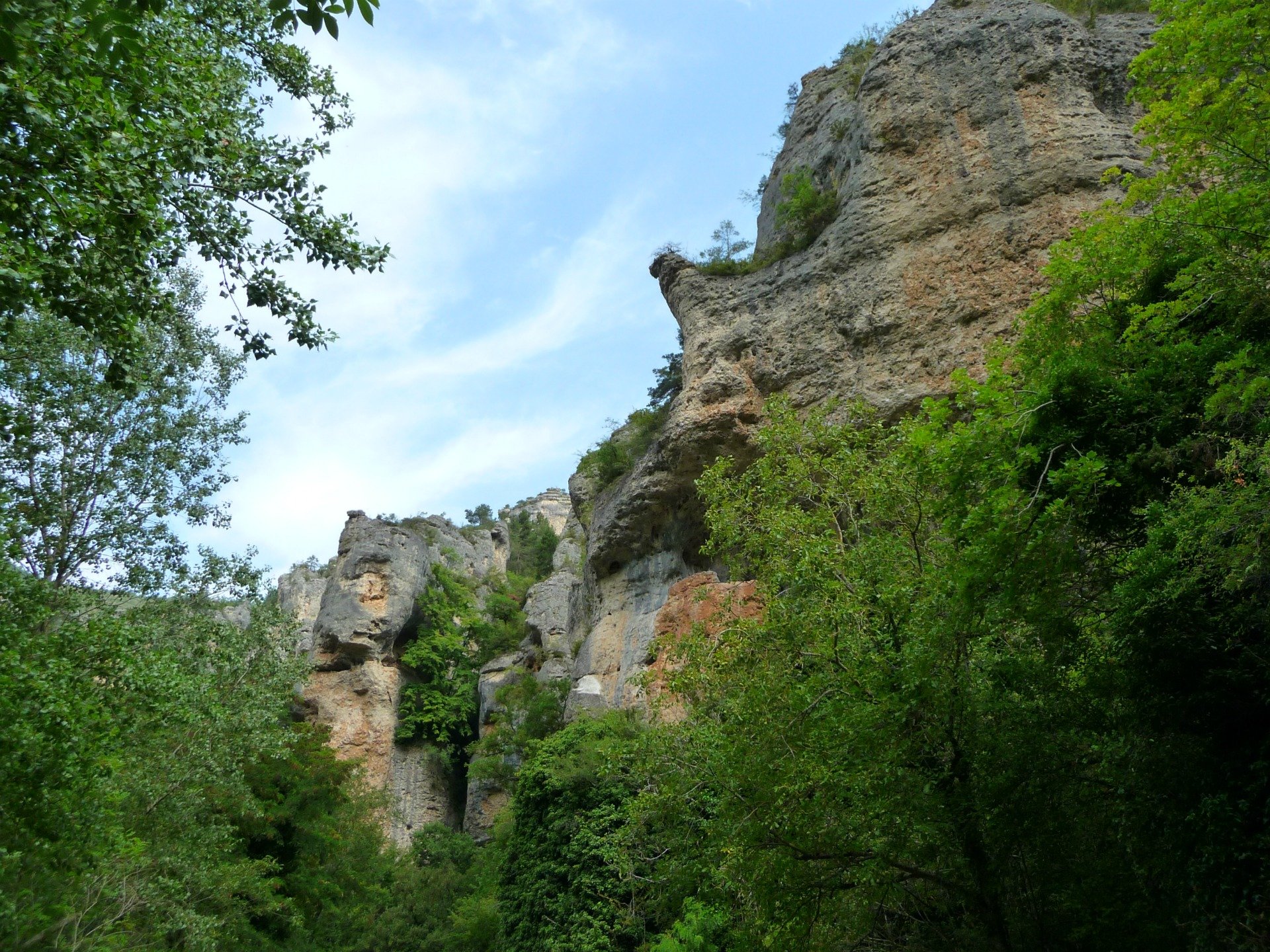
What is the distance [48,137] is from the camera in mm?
6793

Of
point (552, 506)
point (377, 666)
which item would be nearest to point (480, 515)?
point (552, 506)

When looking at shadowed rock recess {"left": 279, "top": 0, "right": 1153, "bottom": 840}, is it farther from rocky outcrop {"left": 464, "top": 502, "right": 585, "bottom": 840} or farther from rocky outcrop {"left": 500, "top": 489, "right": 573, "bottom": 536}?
rocky outcrop {"left": 500, "top": 489, "right": 573, "bottom": 536}

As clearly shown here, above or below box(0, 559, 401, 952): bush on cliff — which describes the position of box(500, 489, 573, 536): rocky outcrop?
above

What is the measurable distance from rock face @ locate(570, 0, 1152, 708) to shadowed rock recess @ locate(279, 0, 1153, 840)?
0.12ft

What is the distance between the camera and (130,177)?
23.6 feet

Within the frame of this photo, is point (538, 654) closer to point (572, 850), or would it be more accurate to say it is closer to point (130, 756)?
point (572, 850)

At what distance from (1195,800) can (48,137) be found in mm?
10130

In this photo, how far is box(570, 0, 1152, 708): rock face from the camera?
63.2ft

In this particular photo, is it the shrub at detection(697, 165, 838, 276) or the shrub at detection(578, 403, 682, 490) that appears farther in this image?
the shrub at detection(578, 403, 682, 490)

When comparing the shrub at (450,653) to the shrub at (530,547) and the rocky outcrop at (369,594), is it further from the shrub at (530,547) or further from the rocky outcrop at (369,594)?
the shrub at (530,547)

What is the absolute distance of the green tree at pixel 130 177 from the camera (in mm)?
6695

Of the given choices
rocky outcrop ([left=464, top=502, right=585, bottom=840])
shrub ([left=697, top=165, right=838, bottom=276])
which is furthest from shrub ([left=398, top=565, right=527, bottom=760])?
shrub ([left=697, top=165, right=838, bottom=276])

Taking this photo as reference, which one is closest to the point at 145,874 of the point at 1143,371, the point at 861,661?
the point at 861,661

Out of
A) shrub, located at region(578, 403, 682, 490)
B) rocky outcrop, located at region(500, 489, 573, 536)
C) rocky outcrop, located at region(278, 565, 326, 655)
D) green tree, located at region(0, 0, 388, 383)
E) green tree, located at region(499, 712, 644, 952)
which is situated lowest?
green tree, located at region(499, 712, 644, 952)
